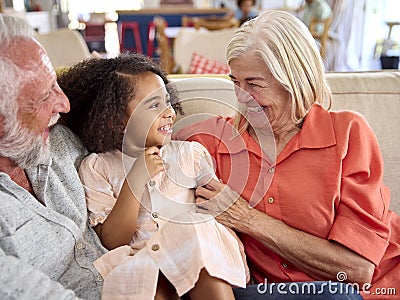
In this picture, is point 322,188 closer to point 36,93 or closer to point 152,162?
point 152,162

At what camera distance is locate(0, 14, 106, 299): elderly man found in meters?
1.06

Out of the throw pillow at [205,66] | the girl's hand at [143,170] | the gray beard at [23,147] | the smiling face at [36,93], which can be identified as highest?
the smiling face at [36,93]

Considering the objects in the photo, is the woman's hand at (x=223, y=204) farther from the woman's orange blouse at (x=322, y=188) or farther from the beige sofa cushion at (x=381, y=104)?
the beige sofa cushion at (x=381, y=104)

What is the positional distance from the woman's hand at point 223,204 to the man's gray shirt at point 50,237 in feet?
0.90

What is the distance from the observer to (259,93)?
132 cm

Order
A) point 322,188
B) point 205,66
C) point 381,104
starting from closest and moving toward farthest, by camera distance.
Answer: point 322,188 < point 381,104 < point 205,66

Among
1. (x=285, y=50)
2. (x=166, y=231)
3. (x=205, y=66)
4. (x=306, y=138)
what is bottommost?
(x=205, y=66)

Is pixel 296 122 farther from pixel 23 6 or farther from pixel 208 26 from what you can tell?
pixel 23 6

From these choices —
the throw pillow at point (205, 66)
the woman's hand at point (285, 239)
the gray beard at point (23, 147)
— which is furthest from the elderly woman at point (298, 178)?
the throw pillow at point (205, 66)

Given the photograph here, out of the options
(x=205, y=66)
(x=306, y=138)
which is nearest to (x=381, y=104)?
(x=306, y=138)

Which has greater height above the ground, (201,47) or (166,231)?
(166,231)

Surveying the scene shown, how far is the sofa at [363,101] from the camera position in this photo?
1608 millimetres

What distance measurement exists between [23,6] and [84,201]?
662 centimetres

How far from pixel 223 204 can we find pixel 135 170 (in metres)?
0.24
